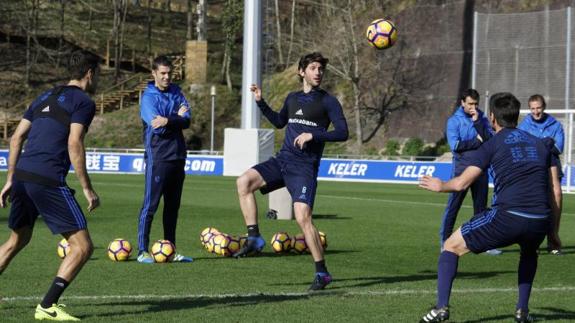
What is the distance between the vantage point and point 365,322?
29.2ft

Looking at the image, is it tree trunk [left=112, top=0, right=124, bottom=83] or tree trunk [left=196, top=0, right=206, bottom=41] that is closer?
tree trunk [left=196, top=0, right=206, bottom=41]

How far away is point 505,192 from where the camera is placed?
8.66m

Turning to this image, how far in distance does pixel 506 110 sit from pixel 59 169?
358cm

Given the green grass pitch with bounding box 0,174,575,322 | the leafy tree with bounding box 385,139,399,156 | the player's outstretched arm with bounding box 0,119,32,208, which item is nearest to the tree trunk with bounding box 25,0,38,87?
the leafy tree with bounding box 385,139,399,156

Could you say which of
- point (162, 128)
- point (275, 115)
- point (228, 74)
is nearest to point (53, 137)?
point (275, 115)

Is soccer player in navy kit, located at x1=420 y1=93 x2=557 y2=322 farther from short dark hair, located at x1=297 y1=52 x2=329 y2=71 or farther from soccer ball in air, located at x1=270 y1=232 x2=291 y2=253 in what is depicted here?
soccer ball in air, located at x1=270 y1=232 x2=291 y2=253

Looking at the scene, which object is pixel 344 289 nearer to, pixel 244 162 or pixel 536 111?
pixel 536 111

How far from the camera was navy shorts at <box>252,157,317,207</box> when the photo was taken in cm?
1141

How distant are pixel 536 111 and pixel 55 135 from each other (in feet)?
26.2

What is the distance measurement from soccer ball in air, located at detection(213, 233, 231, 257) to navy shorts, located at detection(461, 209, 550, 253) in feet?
18.1

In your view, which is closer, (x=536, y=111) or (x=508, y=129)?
(x=508, y=129)

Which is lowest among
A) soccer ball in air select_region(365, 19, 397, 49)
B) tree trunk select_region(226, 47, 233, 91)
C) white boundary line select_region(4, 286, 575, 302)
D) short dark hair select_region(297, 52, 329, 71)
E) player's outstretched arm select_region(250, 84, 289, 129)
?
white boundary line select_region(4, 286, 575, 302)

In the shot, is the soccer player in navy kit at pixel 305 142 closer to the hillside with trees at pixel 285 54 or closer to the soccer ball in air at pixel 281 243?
the soccer ball in air at pixel 281 243

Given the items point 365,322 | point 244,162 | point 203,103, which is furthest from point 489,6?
point 365,322
